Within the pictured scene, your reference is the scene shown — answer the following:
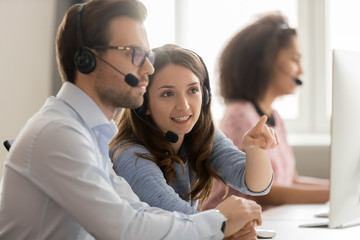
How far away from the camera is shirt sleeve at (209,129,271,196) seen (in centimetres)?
154

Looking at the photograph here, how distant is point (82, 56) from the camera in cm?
115

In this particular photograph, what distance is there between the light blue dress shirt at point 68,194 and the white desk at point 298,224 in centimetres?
46

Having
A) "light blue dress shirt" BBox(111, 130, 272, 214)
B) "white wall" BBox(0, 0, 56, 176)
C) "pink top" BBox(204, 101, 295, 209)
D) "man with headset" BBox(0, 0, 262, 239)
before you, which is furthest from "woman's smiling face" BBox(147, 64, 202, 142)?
"white wall" BBox(0, 0, 56, 176)

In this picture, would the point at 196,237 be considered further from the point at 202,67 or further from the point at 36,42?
the point at 36,42

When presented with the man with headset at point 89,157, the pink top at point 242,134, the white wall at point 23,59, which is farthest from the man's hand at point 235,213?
the white wall at point 23,59

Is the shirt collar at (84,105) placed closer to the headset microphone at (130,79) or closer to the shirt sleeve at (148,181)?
the headset microphone at (130,79)

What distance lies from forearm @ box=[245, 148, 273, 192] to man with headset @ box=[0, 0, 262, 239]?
0.27 m

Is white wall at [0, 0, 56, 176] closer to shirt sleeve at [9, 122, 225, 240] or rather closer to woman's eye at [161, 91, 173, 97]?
woman's eye at [161, 91, 173, 97]

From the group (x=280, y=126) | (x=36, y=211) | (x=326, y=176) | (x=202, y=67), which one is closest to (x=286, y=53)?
(x=280, y=126)

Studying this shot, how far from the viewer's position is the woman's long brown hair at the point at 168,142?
1.47 meters

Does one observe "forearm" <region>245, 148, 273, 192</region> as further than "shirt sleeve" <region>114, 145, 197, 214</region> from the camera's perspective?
Yes

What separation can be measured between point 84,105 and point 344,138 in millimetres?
684

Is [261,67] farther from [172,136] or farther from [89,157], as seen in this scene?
[89,157]

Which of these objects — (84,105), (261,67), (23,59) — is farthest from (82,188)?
(23,59)
